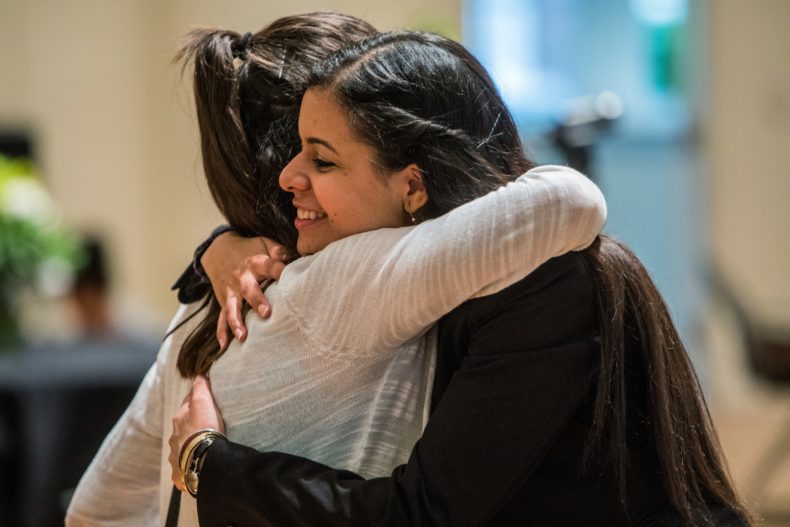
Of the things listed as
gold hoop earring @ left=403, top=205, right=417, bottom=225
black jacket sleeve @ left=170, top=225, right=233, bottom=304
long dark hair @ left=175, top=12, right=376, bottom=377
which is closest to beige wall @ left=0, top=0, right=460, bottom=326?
black jacket sleeve @ left=170, top=225, right=233, bottom=304

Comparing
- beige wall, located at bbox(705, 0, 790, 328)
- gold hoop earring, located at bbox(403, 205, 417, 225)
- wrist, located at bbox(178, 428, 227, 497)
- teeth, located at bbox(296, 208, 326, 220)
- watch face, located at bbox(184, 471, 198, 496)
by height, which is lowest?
beige wall, located at bbox(705, 0, 790, 328)

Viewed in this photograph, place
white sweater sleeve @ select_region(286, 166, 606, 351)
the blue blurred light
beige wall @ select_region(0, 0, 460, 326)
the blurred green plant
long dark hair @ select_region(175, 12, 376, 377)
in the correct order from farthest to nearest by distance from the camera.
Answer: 1. the blue blurred light
2. beige wall @ select_region(0, 0, 460, 326)
3. the blurred green plant
4. long dark hair @ select_region(175, 12, 376, 377)
5. white sweater sleeve @ select_region(286, 166, 606, 351)

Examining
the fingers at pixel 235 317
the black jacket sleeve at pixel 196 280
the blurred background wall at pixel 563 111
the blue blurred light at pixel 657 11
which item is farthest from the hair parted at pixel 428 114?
the blue blurred light at pixel 657 11

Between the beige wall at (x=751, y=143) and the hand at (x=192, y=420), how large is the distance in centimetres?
494

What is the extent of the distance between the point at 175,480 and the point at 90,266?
127 inches

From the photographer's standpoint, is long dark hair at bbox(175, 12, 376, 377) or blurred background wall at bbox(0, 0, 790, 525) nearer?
long dark hair at bbox(175, 12, 376, 377)

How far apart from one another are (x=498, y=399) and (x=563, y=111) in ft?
15.9

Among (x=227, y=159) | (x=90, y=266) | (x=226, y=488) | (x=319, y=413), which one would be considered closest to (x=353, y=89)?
(x=227, y=159)

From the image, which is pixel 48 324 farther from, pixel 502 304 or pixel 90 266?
pixel 502 304

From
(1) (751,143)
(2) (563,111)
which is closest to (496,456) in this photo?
(2) (563,111)

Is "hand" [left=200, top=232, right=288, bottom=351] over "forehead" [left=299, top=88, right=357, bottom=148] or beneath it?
beneath

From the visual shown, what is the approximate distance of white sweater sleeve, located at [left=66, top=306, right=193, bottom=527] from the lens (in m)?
1.61

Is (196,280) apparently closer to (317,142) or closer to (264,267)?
(264,267)

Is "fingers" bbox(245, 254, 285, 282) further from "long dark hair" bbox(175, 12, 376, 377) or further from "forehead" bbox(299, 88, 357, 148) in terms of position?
"forehead" bbox(299, 88, 357, 148)
